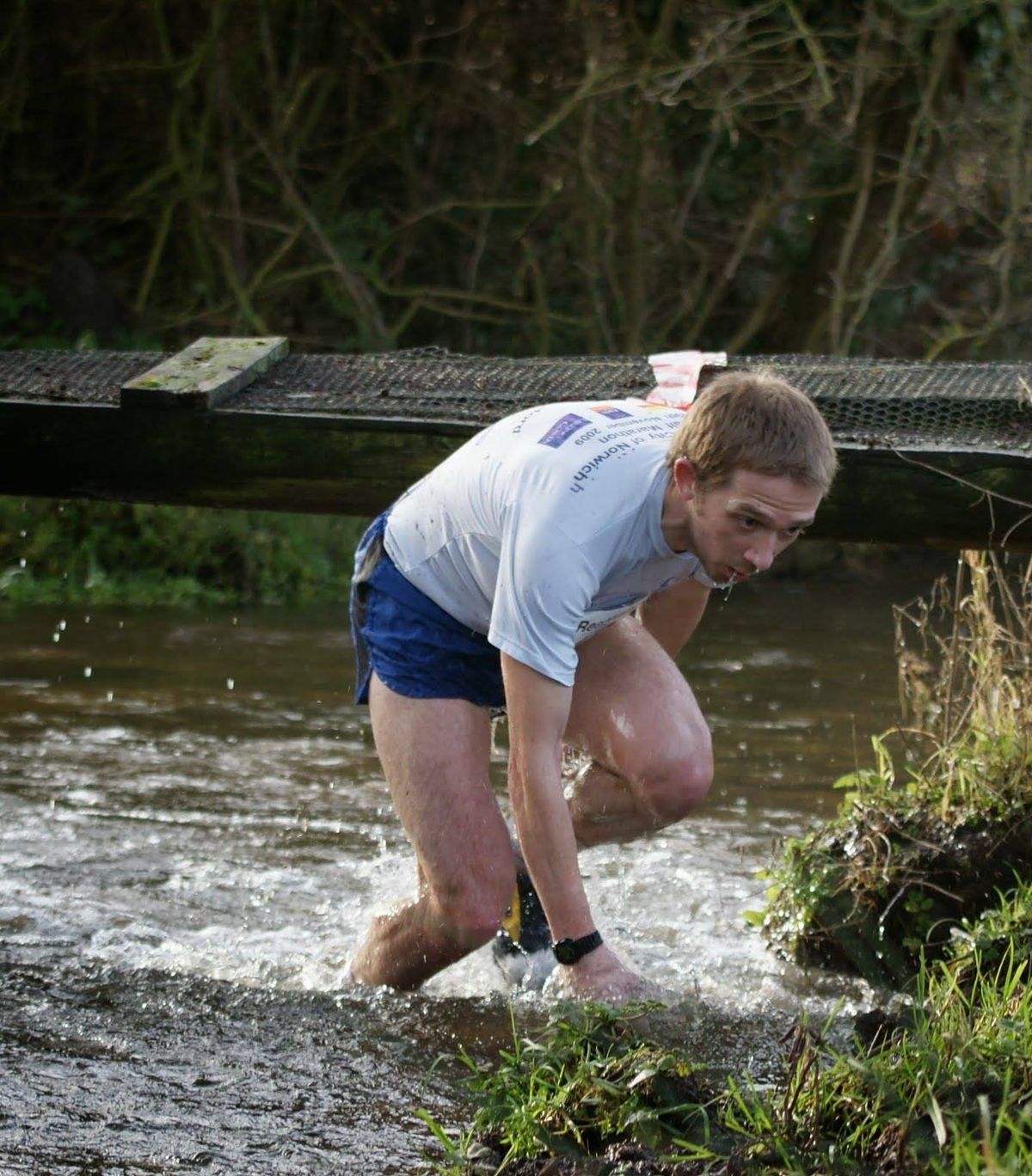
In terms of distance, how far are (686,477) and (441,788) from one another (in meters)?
1.01

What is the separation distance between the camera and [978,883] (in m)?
4.71

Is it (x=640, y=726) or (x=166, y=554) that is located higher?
(x=640, y=726)

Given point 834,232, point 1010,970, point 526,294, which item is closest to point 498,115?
point 526,294

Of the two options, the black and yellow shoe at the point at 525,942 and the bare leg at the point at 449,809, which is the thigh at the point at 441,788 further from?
the black and yellow shoe at the point at 525,942

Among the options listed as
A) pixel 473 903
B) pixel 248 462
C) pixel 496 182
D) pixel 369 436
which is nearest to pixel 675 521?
pixel 473 903

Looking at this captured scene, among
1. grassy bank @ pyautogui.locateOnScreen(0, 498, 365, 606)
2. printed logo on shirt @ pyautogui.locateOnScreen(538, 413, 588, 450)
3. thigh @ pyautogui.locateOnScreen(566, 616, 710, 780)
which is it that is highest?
printed logo on shirt @ pyautogui.locateOnScreen(538, 413, 588, 450)

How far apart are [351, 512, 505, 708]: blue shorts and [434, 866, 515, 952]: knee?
0.41m

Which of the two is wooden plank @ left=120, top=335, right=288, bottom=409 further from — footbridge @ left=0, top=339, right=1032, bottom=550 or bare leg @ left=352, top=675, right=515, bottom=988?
bare leg @ left=352, top=675, right=515, bottom=988

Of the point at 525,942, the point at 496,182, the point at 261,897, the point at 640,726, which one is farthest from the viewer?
the point at 496,182

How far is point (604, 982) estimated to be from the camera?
3578 millimetres

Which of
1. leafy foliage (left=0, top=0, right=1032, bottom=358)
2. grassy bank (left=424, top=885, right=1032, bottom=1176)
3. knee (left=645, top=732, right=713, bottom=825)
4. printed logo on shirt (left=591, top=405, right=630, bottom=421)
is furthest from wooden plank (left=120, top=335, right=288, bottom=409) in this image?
leafy foliage (left=0, top=0, right=1032, bottom=358)

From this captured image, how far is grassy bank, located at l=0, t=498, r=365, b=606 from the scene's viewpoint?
10281mm

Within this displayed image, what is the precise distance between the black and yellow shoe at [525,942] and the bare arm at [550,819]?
1.00m

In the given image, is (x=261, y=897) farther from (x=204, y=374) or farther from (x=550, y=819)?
(x=550, y=819)
